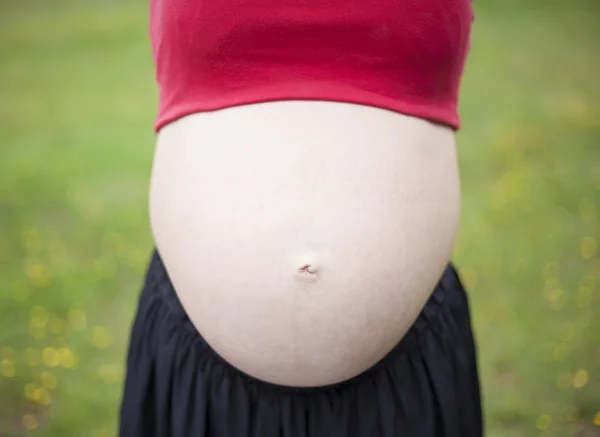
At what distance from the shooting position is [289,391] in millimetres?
679

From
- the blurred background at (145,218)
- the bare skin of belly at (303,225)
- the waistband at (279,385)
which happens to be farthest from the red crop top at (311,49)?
the blurred background at (145,218)

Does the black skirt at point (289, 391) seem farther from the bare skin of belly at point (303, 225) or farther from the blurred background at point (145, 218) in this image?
the blurred background at point (145, 218)

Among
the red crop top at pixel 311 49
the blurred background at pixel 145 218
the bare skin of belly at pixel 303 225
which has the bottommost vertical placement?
the blurred background at pixel 145 218

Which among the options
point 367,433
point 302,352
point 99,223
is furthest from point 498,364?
point 99,223

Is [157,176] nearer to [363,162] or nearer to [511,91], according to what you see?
[363,162]

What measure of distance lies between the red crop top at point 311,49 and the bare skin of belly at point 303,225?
0.06ft

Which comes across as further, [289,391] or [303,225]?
[289,391]

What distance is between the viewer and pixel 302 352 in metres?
0.60

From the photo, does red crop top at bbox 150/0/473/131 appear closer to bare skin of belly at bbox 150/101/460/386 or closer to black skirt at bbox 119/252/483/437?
bare skin of belly at bbox 150/101/460/386

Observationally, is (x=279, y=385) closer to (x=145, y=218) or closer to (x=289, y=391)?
(x=289, y=391)

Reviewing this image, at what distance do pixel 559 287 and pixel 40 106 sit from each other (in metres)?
2.08

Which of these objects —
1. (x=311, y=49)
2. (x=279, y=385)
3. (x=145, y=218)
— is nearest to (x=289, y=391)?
(x=279, y=385)

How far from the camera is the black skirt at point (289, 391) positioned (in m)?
0.69

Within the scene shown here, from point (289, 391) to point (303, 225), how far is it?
21cm
